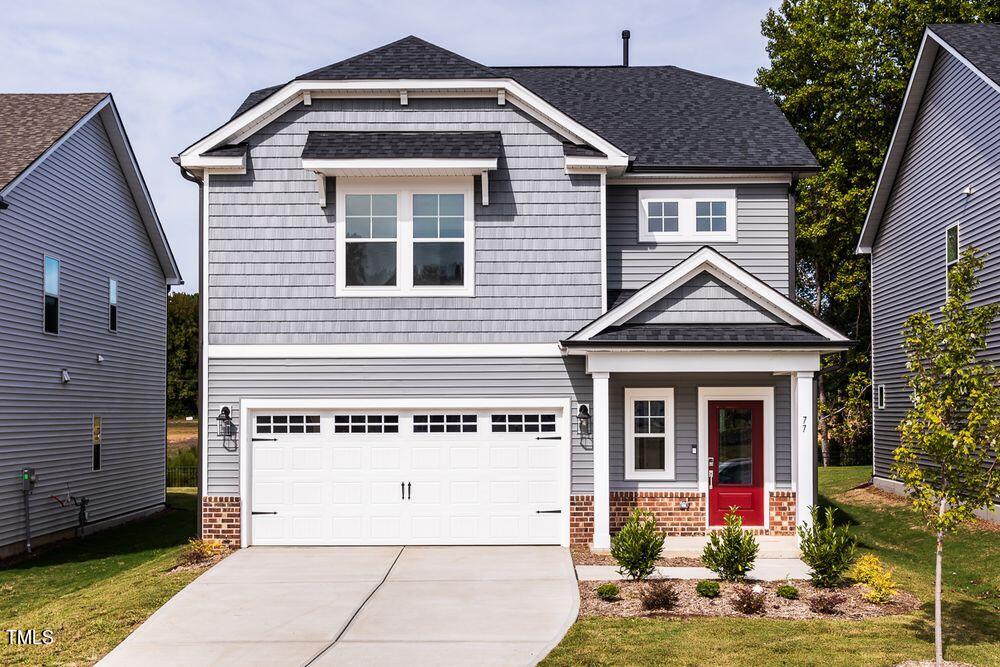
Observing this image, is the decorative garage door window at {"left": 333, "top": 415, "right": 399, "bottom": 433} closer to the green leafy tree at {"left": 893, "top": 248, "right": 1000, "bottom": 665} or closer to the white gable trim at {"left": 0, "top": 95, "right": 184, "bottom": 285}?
the white gable trim at {"left": 0, "top": 95, "right": 184, "bottom": 285}

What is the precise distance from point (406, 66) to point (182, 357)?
34064 millimetres

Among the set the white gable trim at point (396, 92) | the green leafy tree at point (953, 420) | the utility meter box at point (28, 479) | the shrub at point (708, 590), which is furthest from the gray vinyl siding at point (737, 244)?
the utility meter box at point (28, 479)

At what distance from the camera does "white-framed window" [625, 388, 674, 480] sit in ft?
46.5

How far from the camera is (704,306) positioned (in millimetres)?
13781

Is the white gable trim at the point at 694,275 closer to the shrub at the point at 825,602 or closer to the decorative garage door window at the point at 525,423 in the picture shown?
the decorative garage door window at the point at 525,423

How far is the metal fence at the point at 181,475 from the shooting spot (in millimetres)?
28328

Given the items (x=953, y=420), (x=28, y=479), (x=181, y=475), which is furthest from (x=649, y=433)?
(x=181, y=475)

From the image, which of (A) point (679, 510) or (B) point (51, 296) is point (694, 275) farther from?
(B) point (51, 296)

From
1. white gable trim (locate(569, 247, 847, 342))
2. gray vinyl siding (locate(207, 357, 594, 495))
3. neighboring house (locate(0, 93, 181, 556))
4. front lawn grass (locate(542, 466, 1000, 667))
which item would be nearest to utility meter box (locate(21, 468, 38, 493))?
neighboring house (locate(0, 93, 181, 556))

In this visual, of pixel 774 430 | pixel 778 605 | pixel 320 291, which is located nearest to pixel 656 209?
pixel 774 430

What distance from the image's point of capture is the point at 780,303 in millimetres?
13562

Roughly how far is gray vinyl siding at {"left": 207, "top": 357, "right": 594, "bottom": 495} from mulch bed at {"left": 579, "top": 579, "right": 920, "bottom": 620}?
3659 mm

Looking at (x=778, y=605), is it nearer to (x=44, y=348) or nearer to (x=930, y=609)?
(x=930, y=609)

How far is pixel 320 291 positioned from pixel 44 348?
20.5ft
